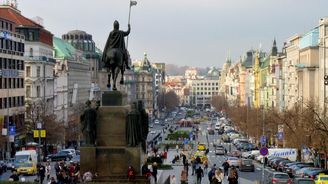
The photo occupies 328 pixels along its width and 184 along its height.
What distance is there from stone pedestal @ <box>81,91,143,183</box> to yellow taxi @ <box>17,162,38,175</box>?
98.0 ft

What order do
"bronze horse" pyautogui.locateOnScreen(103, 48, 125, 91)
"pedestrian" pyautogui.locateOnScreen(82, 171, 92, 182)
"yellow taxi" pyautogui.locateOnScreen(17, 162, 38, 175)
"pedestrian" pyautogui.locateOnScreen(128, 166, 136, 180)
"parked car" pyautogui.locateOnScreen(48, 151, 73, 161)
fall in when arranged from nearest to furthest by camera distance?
"pedestrian" pyautogui.locateOnScreen(82, 171, 92, 182), "pedestrian" pyautogui.locateOnScreen(128, 166, 136, 180), "bronze horse" pyautogui.locateOnScreen(103, 48, 125, 91), "yellow taxi" pyautogui.locateOnScreen(17, 162, 38, 175), "parked car" pyautogui.locateOnScreen(48, 151, 73, 161)

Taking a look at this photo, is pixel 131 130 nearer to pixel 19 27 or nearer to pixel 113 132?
pixel 113 132

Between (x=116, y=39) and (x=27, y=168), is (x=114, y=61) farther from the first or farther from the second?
(x=27, y=168)

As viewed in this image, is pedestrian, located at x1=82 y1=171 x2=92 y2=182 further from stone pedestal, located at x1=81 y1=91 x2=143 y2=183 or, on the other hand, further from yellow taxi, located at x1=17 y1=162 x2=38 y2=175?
yellow taxi, located at x1=17 y1=162 x2=38 y2=175

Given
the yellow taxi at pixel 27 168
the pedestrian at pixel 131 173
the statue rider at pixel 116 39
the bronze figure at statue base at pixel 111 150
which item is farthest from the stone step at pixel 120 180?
the yellow taxi at pixel 27 168

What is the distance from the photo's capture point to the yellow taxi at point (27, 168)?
65.1m

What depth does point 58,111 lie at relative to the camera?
148500 mm

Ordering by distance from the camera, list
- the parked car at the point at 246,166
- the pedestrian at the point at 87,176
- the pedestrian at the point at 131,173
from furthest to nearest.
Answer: the parked car at the point at 246,166
the pedestrian at the point at 131,173
the pedestrian at the point at 87,176

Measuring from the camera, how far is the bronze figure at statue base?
35.6 metres

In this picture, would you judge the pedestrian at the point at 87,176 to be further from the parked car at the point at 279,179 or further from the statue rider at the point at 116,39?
the parked car at the point at 279,179

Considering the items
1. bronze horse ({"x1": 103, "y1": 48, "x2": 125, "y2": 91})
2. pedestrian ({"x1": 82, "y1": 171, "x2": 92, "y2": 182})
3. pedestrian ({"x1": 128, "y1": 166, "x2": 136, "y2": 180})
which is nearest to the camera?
pedestrian ({"x1": 82, "y1": 171, "x2": 92, "y2": 182})

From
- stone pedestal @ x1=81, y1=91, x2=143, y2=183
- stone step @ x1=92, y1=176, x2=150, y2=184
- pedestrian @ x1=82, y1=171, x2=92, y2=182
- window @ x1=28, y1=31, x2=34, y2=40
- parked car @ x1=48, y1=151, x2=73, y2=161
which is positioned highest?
window @ x1=28, y1=31, x2=34, y2=40

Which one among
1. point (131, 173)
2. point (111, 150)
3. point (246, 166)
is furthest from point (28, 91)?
point (131, 173)

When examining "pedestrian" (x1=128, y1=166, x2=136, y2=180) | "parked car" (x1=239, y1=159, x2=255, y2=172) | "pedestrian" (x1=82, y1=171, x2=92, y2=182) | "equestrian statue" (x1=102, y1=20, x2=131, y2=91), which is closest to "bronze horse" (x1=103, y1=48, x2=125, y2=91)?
"equestrian statue" (x1=102, y1=20, x2=131, y2=91)
